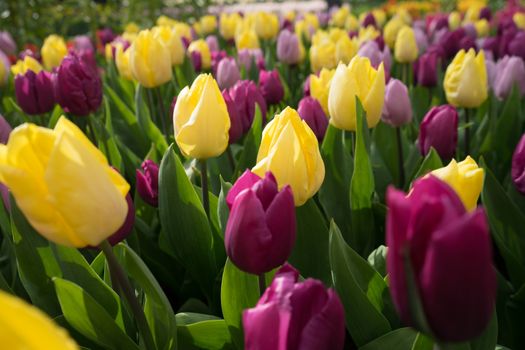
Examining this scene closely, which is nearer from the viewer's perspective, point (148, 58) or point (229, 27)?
point (148, 58)

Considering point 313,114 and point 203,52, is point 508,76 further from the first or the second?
point 203,52

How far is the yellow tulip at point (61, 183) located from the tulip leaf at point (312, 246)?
0.46 m

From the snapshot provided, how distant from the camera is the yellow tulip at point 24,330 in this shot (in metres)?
0.36

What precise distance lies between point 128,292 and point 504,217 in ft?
2.68

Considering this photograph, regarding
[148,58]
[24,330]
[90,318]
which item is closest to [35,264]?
[90,318]

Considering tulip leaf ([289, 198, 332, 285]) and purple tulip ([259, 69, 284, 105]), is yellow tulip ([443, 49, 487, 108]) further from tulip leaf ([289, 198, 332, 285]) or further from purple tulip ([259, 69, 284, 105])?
tulip leaf ([289, 198, 332, 285])

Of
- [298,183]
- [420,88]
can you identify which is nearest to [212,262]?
[298,183]

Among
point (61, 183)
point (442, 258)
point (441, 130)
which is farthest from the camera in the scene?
point (441, 130)

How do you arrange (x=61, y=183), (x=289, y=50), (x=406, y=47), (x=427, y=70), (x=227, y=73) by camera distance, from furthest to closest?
(x=289, y=50) < (x=406, y=47) < (x=427, y=70) < (x=227, y=73) < (x=61, y=183)

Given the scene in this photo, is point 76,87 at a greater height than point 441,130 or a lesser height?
greater

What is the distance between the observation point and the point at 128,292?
860 mm

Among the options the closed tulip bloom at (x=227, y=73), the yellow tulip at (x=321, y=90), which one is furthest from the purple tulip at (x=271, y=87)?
the yellow tulip at (x=321, y=90)

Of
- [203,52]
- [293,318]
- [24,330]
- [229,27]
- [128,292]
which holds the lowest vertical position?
[229,27]

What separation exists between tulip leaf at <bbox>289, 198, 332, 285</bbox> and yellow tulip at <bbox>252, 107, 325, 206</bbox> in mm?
158
